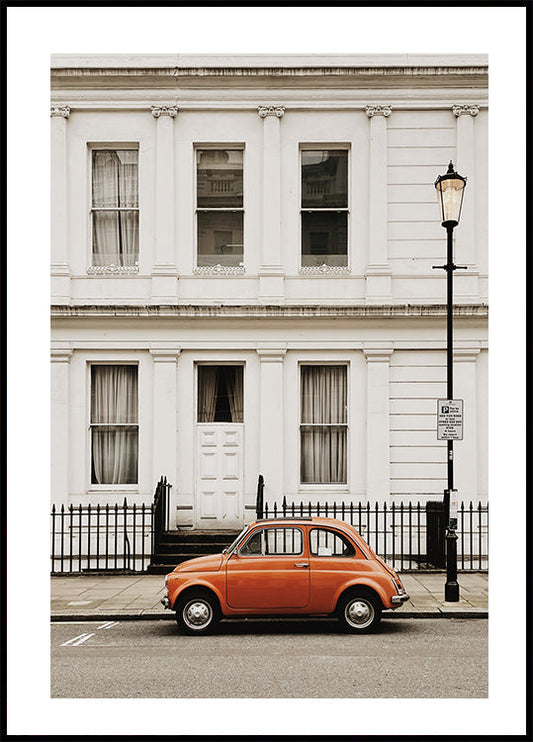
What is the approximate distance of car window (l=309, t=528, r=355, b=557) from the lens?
1016 cm

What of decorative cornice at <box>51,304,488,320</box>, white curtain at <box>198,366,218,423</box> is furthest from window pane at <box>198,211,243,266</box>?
white curtain at <box>198,366,218,423</box>

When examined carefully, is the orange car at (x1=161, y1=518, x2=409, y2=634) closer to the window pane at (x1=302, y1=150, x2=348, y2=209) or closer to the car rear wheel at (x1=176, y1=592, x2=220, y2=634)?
the car rear wheel at (x1=176, y1=592, x2=220, y2=634)

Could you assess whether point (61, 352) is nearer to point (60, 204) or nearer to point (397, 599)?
point (60, 204)

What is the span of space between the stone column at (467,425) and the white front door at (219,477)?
436 centimetres

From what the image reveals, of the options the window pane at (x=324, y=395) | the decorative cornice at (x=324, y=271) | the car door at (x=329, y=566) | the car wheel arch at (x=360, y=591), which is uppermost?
the decorative cornice at (x=324, y=271)

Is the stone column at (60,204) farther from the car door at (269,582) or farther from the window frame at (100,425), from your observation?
the car door at (269,582)

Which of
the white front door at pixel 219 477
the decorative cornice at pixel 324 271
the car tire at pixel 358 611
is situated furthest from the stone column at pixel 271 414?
the car tire at pixel 358 611

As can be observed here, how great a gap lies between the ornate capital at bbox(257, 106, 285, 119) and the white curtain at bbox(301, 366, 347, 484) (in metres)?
5.18

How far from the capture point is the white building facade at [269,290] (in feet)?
52.4

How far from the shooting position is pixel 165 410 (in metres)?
16.1

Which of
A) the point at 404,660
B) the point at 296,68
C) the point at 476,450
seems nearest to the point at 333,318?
the point at 476,450

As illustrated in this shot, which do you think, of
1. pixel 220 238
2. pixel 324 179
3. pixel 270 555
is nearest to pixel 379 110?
pixel 324 179

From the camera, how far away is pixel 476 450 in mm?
15930

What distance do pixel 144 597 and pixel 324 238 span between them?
26.3 feet
